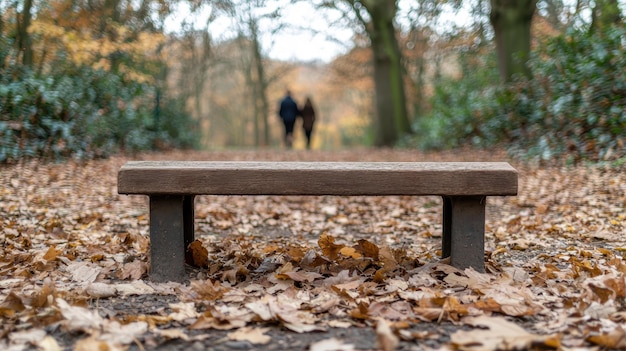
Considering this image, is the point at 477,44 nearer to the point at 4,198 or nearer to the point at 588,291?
the point at 4,198

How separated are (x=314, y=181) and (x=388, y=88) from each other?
41.6ft

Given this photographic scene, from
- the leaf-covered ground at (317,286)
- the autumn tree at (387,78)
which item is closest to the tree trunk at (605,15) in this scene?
the leaf-covered ground at (317,286)

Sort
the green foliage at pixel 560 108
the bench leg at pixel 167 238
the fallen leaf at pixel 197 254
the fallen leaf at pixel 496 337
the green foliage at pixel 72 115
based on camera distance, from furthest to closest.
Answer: the green foliage at pixel 72 115 < the green foliage at pixel 560 108 < the fallen leaf at pixel 197 254 < the bench leg at pixel 167 238 < the fallen leaf at pixel 496 337

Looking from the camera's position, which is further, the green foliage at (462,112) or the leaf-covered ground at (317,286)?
the green foliage at (462,112)

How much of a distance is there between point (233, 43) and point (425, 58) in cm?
800

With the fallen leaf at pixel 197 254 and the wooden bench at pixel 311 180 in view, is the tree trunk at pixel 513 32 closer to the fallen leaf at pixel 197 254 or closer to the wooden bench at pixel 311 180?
the wooden bench at pixel 311 180

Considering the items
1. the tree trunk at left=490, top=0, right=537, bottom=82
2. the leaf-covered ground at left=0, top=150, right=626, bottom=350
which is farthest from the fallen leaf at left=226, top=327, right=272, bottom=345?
the tree trunk at left=490, top=0, right=537, bottom=82

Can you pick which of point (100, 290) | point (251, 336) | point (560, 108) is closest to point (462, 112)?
point (560, 108)

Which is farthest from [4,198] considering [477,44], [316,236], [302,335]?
[477,44]

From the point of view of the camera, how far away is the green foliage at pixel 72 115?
830 cm

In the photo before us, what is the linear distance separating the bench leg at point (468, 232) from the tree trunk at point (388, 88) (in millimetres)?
12200

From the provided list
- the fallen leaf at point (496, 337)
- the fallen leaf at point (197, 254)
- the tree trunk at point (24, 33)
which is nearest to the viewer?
the fallen leaf at point (496, 337)

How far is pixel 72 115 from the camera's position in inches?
374

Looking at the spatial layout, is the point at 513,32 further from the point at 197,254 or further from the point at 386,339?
the point at 386,339
